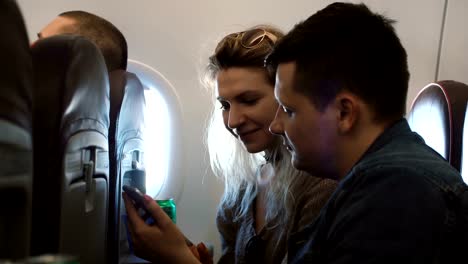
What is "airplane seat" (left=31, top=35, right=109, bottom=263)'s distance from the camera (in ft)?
2.48

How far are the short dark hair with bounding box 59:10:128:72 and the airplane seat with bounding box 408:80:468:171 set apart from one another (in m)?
1.14

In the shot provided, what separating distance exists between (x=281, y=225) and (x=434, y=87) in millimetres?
815

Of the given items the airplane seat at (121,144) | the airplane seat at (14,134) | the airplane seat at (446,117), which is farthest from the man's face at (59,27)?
the airplane seat at (446,117)

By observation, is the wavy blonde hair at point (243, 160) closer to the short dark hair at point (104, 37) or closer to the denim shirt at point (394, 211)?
the short dark hair at point (104, 37)

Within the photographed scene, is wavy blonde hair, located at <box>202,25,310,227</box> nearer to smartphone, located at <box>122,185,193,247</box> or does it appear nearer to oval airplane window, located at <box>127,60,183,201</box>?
oval airplane window, located at <box>127,60,183,201</box>

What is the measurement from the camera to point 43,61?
761mm

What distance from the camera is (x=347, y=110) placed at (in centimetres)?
98

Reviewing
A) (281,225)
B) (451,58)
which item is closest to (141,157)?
(281,225)

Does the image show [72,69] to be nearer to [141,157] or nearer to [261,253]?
[141,157]

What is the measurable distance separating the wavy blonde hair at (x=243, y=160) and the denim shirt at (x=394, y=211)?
54 cm

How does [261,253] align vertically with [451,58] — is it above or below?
below

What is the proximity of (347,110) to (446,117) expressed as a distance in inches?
34.3

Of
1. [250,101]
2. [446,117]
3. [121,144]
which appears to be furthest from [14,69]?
[446,117]

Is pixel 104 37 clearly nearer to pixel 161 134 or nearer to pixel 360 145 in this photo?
pixel 161 134
